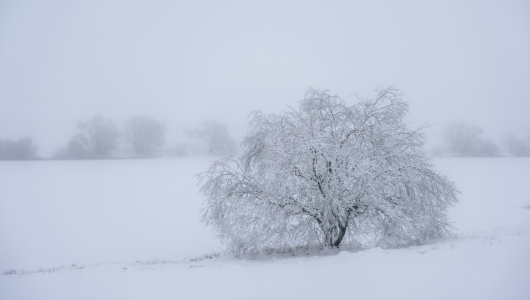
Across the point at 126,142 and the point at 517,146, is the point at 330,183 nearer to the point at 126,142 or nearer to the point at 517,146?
the point at 126,142

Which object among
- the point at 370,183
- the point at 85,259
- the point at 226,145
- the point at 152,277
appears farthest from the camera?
the point at 226,145

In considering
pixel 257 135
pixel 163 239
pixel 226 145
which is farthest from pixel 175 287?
pixel 226 145

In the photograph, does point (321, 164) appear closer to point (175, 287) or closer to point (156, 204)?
point (175, 287)

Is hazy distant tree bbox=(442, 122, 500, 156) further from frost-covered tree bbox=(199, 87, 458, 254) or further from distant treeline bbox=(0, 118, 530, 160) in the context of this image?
frost-covered tree bbox=(199, 87, 458, 254)

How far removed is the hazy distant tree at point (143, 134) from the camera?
7906cm

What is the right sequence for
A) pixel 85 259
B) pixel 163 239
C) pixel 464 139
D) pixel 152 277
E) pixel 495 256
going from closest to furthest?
1. pixel 495 256
2. pixel 152 277
3. pixel 85 259
4. pixel 163 239
5. pixel 464 139

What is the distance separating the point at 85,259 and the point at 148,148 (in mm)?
69437

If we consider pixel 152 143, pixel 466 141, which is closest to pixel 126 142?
pixel 152 143

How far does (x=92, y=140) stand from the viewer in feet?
241

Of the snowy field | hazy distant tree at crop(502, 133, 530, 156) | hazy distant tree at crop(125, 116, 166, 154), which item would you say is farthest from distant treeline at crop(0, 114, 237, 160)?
hazy distant tree at crop(502, 133, 530, 156)

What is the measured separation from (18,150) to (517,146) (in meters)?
121

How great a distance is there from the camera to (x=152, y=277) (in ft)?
27.7

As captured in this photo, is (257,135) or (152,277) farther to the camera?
(257,135)

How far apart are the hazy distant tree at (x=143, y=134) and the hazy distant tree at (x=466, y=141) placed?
75.2 metres
